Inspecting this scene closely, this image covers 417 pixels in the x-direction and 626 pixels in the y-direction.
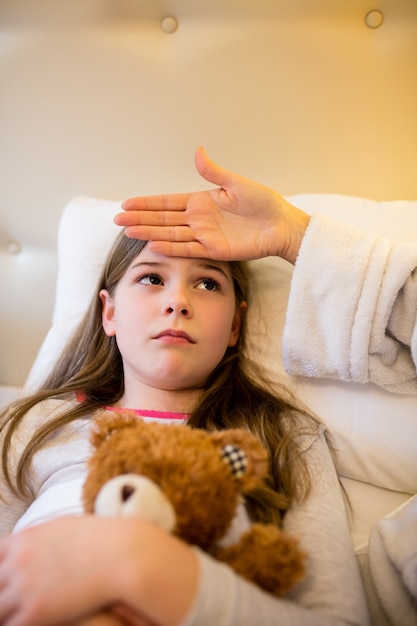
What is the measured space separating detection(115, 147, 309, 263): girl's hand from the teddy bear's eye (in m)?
0.43

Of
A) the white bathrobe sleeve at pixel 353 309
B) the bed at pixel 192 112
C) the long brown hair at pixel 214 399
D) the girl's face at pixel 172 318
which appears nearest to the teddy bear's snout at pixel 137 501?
the long brown hair at pixel 214 399

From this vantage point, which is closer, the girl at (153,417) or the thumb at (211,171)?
the girl at (153,417)

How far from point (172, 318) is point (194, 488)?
1.17ft

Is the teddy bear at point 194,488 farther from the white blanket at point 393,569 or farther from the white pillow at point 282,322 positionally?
the white pillow at point 282,322

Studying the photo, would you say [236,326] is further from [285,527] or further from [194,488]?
[194,488]

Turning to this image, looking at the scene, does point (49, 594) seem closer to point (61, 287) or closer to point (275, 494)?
point (275, 494)

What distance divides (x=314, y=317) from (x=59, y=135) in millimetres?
764

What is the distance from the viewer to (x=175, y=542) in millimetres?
523

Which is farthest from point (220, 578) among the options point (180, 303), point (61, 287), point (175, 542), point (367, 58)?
point (367, 58)

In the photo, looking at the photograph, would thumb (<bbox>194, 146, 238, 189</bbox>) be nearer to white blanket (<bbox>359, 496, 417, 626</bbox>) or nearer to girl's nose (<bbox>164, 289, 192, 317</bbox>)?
girl's nose (<bbox>164, 289, 192, 317</bbox>)

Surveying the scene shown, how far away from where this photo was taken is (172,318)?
86 cm

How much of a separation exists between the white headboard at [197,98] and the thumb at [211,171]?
1.04ft

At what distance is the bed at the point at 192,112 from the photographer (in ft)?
3.79

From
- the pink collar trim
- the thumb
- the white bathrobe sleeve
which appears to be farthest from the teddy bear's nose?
the thumb
